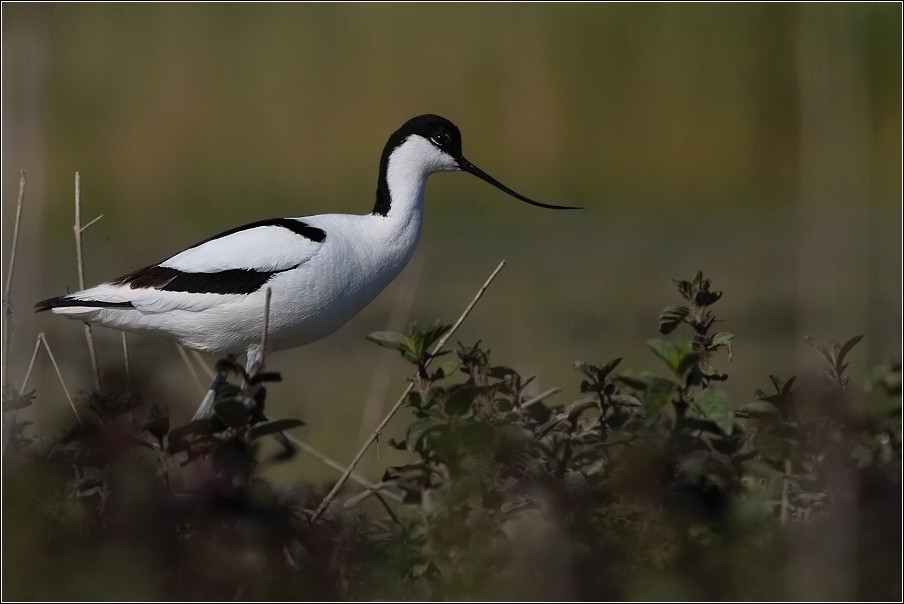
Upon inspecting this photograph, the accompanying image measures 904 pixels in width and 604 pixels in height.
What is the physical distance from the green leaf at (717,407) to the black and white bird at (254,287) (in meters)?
1.35

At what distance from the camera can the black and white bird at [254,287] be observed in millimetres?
3340

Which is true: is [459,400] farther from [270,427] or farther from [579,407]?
[270,427]

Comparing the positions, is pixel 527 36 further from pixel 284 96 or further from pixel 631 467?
pixel 631 467

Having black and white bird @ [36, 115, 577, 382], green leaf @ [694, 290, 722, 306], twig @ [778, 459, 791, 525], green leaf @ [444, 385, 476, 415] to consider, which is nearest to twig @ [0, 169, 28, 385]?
black and white bird @ [36, 115, 577, 382]

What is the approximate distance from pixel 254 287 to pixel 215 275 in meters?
0.12

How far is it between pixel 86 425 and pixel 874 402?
1575mm

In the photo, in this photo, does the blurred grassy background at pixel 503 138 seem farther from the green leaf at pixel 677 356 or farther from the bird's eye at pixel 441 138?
the green leaf at pixel 677 356

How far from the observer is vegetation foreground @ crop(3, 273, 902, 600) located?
2.06 meters

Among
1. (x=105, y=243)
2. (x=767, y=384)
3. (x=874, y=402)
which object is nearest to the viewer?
(x=874, y=402)

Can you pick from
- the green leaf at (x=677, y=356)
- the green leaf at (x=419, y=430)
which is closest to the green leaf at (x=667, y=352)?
the green leaf at (x=677, y=356)

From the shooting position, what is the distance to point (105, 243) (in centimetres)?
767

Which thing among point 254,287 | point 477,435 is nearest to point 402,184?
point 254,287

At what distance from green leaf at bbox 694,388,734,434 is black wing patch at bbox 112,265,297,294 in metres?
1.43

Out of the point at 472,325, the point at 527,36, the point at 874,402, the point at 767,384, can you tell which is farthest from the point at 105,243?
the point at 874,402
